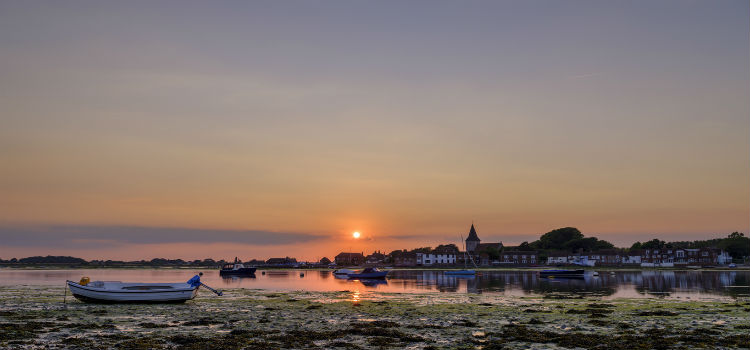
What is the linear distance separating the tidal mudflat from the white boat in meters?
Result: 1.05

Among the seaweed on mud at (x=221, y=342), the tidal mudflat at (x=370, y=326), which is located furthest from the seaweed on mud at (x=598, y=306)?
the seaweed on mud at (x=221, y=342)

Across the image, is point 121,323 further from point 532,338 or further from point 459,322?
point 532,338

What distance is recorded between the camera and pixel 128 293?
3931cm

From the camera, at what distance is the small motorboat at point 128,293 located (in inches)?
1529

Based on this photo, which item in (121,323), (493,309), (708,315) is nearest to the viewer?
(121,323)

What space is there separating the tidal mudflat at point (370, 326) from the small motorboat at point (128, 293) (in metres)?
1.05

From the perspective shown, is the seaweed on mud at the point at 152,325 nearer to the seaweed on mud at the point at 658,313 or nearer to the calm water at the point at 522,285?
the seaweed on mud at the point at 658,313

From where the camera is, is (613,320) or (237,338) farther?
(613,320)

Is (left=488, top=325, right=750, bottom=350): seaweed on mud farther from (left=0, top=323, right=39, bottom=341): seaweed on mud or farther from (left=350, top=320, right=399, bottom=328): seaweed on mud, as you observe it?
(left=0, top=323, right=39, bottom=341): seaweed on mud

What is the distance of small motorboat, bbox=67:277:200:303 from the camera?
3884 centimetres

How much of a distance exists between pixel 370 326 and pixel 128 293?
21633 mm

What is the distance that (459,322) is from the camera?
93.8ft

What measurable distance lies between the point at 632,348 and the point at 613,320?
31.7 feet

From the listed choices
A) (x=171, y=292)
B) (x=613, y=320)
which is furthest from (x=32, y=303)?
(x=613, y=320)
